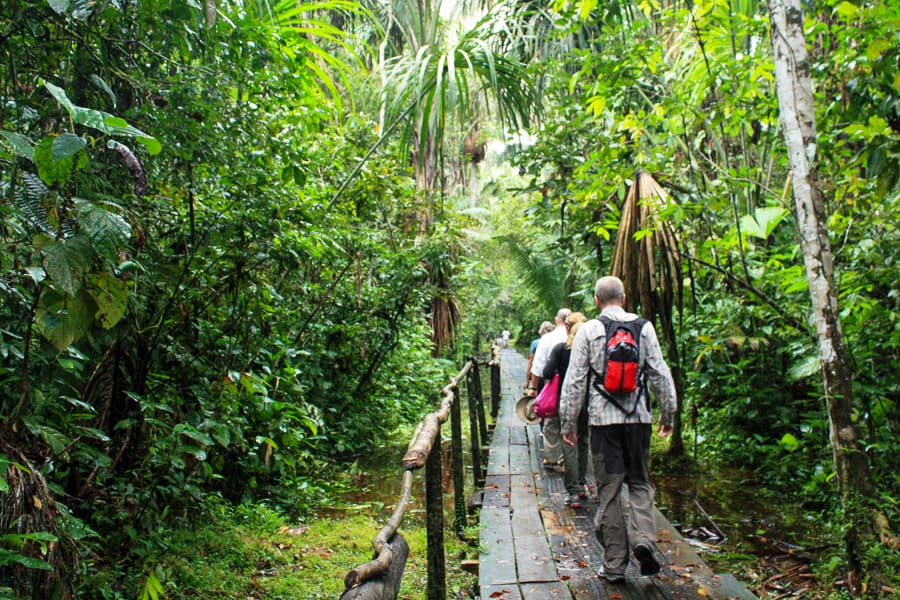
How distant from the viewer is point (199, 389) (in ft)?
12.8

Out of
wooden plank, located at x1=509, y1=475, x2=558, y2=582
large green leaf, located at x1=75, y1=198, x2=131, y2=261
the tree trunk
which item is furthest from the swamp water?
large green leaf, located at x1=75, y1=198, x2=131, y2=261

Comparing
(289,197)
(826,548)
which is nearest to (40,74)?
(289,197)

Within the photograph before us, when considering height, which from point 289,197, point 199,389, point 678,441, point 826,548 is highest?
point 289,197

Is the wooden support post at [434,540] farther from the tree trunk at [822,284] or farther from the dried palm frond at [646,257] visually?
the dried palm frond at [646,257]

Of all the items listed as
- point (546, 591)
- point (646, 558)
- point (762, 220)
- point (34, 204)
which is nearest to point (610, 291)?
point (762, 220)

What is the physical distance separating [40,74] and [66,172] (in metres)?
1.77

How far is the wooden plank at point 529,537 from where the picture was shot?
3.89 metres

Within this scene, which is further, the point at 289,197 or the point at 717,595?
the point at 289,197

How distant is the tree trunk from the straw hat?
11.9 feet

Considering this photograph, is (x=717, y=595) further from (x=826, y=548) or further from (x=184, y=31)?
(x=184, y=31)

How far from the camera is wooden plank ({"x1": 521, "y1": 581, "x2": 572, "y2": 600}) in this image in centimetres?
354

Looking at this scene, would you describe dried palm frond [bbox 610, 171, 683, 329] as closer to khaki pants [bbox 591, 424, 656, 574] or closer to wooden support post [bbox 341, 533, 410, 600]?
khaki pants [bbox 591, 424, 656, 574]

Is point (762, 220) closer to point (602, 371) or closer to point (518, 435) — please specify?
point (602, 371)

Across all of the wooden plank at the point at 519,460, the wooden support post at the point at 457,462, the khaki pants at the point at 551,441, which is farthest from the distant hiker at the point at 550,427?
the wooden support post at the point at 457,462
